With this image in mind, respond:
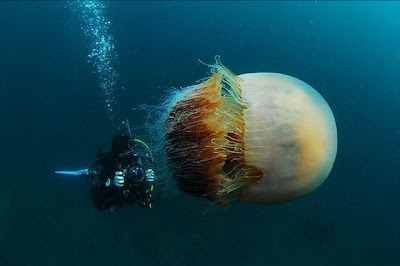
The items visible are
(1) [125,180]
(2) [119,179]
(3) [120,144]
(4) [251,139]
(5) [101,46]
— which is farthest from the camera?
(5) [101,46]

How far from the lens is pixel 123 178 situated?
220 inches

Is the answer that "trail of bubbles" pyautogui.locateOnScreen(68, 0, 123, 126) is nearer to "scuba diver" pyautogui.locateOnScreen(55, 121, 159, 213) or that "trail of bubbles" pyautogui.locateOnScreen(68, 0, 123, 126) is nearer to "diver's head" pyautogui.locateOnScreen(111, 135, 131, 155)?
"scuba diver" pyautogui.locateOnScreen(55, 121, 159, 213)

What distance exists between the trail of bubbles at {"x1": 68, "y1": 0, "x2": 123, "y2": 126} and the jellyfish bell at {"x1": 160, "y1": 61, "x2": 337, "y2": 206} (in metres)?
11.7

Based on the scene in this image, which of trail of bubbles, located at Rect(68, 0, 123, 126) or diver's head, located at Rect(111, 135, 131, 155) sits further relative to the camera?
trail of bubbles, located at Rect(68, 0, 123, 126)

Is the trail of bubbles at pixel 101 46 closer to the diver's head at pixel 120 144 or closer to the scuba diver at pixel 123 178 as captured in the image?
the scuba diver at pixel 123 178

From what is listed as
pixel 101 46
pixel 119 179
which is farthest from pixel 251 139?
pixel 101 46

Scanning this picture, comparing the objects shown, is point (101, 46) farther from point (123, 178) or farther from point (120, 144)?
point (123, 178)

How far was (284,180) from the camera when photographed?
2.63m

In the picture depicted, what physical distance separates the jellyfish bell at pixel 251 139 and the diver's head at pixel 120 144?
308 centimetres

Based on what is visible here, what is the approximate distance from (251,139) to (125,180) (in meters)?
3.61

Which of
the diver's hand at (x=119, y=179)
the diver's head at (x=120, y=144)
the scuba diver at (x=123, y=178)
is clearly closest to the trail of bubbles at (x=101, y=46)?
the scuba diver at (x=123, y=178)

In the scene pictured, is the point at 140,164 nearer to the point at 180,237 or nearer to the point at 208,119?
the point at 208,119

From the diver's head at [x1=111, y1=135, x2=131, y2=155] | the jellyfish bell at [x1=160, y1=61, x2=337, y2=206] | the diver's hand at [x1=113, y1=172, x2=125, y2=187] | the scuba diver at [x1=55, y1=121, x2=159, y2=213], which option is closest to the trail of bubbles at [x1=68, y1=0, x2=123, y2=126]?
the scuba diver at [x1=55, y1=121, x2=159, y2=213]

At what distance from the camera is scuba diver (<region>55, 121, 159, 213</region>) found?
544 cm
